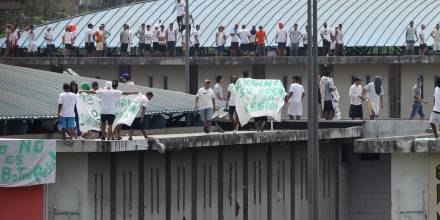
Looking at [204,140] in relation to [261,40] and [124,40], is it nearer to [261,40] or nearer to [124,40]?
[261,40]

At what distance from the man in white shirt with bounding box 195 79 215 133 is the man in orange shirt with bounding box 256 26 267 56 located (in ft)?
49.7

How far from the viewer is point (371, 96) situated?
44.4 m

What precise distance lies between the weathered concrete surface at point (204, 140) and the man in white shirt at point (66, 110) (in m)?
0.55

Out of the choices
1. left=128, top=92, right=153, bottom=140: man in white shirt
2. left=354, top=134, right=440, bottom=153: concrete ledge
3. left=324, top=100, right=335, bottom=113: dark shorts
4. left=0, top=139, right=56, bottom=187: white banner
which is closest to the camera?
left=0, top=139, right=56, bottom=187: white banner

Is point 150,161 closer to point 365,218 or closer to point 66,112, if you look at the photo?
point 66,112

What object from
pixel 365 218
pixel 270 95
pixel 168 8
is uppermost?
pixel 168 8

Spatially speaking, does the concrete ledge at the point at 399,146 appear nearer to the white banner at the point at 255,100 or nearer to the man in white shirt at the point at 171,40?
the white banner at the point at 255,100

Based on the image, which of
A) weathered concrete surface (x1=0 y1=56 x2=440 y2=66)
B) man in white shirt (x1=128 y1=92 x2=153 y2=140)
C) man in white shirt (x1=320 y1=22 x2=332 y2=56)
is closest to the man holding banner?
man in white shirt (x1=128 y1=92 x2=153 y2=140)

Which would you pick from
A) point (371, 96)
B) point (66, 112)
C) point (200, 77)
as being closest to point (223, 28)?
point (200, 77)

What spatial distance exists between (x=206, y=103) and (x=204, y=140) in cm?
256

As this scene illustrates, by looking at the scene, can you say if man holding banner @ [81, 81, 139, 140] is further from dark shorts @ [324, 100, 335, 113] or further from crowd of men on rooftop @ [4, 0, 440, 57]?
crowd of men on rooftop @ [4, 0, 440, 57]

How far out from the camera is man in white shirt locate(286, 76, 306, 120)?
4147 centimetres

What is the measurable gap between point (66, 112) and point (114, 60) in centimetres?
2327

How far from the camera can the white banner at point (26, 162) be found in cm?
2977
